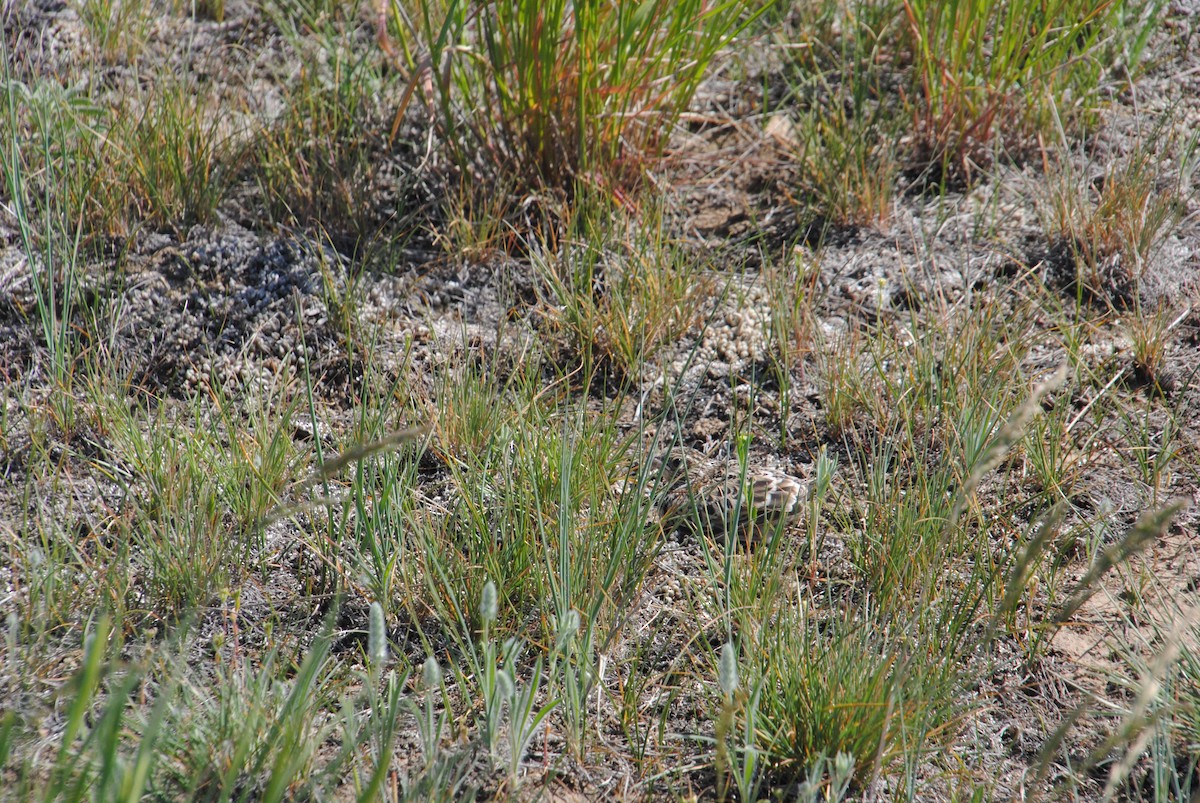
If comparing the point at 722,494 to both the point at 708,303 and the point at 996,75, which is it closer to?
the point at 708,303

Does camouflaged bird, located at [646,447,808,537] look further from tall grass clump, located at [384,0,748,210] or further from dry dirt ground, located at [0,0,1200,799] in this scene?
tall grass clump, located at [384,0,748,210]

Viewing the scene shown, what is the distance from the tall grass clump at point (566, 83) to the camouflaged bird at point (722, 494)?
918mm

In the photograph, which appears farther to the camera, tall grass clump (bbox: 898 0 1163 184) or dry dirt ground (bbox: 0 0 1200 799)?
tall grass clump (bbox: 898 0 1163 184)

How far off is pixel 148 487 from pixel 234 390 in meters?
0.43

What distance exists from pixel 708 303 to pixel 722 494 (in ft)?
2.28

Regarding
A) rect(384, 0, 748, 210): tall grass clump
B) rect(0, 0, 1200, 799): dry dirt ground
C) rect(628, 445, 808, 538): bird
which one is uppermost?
rect(384, 0, 748, 210): tall grass clump

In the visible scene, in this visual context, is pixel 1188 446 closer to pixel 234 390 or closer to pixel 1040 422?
pixel 1040 422

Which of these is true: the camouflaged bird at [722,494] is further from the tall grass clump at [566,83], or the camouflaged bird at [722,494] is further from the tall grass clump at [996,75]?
the tall grass clump at [996,75]

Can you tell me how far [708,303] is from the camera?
246 cm

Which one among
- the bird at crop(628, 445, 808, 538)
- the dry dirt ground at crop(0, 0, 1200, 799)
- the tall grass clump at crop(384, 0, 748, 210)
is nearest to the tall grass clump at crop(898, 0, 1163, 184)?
the dry dirt ground at crop(0, 0, 1200, 799)

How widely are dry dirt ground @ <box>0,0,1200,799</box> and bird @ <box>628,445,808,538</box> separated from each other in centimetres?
9

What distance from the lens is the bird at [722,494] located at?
186cm

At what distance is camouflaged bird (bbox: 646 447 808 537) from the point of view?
1.86 meters

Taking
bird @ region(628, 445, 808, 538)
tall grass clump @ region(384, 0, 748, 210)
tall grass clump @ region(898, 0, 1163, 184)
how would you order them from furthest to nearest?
tall grass clump @ region(898, 0, 1163, 184)
tall grass clump @ region(384, 0, 748, 210)
bird @ region(628, 445, 808, 538)
